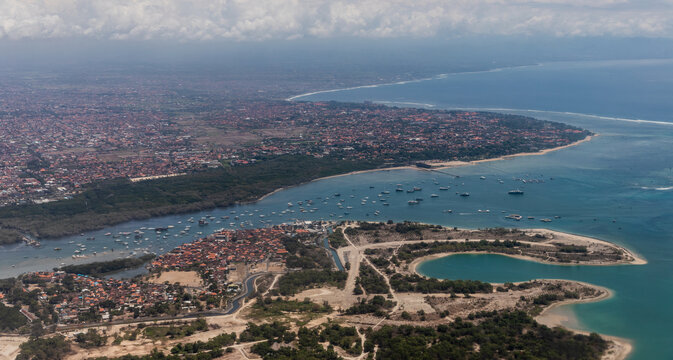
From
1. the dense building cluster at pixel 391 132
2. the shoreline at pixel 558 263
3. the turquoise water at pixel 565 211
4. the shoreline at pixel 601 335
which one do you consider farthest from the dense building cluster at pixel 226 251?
the dense building cluster at pixel 391 132

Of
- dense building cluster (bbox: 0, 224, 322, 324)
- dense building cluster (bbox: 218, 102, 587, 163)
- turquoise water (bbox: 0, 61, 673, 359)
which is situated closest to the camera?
dense building cluster (bbox: 0, 224, 322, 324)

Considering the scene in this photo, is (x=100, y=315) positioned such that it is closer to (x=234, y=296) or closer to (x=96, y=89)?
(x=234, y=296)

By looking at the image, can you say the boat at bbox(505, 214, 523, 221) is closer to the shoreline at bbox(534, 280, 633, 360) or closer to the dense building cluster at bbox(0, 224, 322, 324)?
the shoreline at bbox(534, 280, 633, 360)

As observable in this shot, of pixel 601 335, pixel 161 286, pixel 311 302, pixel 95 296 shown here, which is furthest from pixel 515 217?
pixel 95 296

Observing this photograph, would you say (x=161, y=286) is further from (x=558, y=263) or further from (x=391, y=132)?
(x=391, y=132)

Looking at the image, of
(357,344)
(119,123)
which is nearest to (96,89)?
(119,123)

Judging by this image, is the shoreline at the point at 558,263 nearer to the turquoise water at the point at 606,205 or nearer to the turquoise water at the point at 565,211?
the turquoise water at the point at 606,205

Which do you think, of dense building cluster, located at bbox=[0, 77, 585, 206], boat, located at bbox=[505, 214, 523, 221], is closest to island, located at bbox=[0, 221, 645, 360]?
boat, located at bbox=[505, 214, 523, 221]

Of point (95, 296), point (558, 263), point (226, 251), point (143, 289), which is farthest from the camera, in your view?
point (226, 251)
